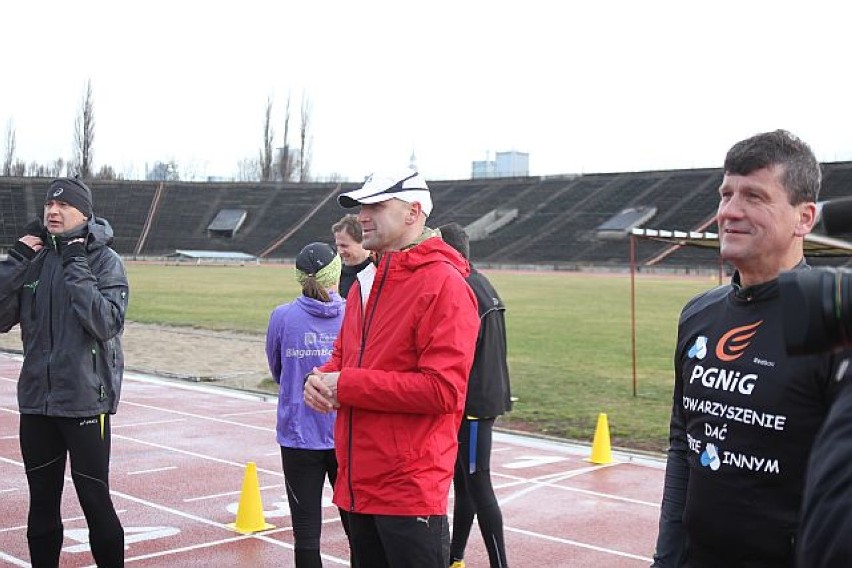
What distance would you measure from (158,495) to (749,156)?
6.34m

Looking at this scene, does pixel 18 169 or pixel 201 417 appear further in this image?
pixel 18 169

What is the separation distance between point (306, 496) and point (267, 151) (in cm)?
8106

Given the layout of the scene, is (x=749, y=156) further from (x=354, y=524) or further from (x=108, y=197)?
(x=108, y=197)

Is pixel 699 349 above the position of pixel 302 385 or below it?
above

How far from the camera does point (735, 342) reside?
2695 millimetres

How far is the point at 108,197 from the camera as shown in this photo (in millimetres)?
76500

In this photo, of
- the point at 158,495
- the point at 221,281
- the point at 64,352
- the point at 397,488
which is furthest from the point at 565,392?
the point at 221,281

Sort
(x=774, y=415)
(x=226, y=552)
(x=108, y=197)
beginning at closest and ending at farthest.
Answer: (x=774, y=415), (x=226, y=552), (x=108, y=197)

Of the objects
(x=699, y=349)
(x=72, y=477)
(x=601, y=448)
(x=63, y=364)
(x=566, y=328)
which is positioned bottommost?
(x=566, y=328)

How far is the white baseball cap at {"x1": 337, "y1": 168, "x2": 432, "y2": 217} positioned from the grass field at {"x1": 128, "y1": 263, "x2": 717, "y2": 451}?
22.4 ft

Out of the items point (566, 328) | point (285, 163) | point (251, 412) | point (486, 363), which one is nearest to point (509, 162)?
point (285, 163)

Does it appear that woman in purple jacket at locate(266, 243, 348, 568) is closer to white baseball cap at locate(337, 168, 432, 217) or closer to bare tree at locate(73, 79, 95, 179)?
white baseball cap at locate(337, 168, 432, 217)

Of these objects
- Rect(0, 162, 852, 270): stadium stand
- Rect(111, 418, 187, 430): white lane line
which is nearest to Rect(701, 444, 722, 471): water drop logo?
Rect(111, 418, 187, 430): white lane line

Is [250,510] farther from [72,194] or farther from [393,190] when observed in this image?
[393,190]
